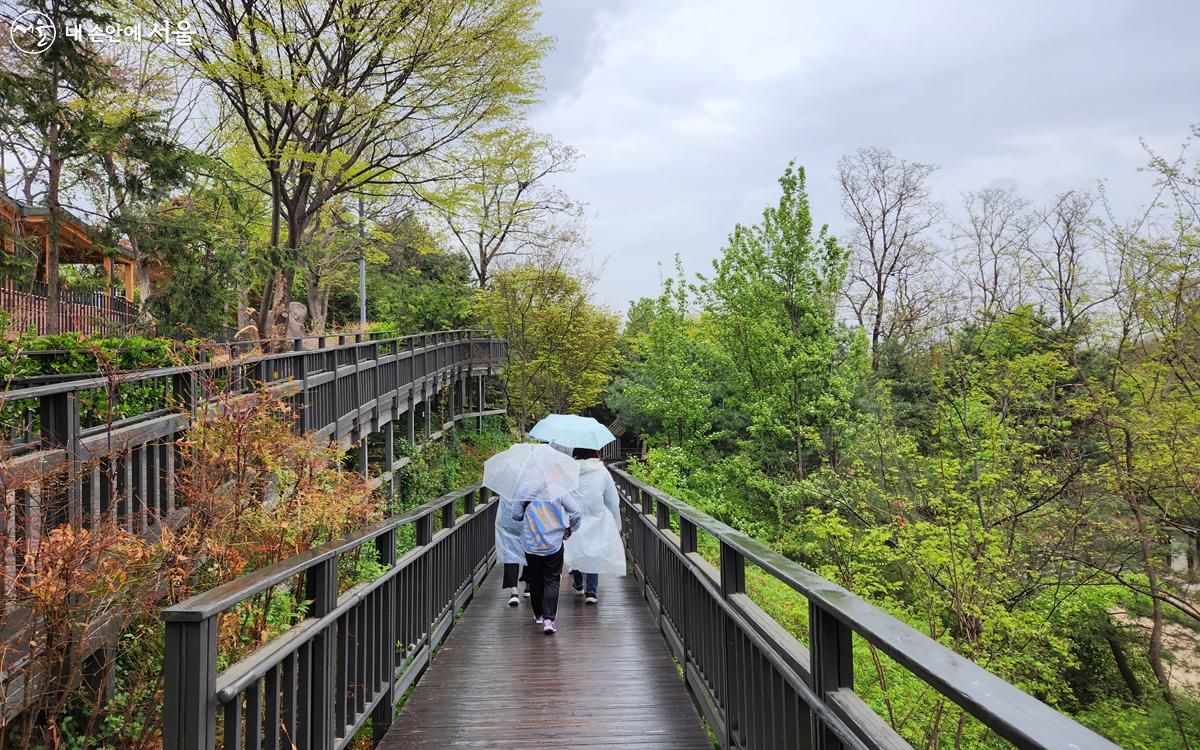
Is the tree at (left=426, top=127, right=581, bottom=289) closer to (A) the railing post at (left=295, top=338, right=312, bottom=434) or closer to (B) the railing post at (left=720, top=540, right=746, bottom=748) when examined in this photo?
(A) the railing post at (left=295, top=338, right=312, bottom=434)

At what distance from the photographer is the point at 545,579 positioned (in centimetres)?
584

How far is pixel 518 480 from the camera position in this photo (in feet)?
19.6

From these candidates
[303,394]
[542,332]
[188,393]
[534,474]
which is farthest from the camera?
[542,332]

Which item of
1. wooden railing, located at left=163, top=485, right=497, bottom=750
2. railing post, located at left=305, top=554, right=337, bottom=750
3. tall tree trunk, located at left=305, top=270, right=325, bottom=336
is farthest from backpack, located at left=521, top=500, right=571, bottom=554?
tall tree trunk, located at left=305, top=270, right=325, bottom=336

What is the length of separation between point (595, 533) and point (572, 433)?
3.27 feet

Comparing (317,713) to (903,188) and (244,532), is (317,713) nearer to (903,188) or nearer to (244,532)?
(244,532)

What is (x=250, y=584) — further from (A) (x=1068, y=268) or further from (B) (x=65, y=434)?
(A) (x=1068, y=268)

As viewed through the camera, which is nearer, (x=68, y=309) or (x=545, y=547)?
(x=545, y=547)

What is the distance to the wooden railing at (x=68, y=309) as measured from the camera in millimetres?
14062

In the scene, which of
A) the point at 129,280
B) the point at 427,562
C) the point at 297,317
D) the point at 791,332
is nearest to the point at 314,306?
the point at 297,317

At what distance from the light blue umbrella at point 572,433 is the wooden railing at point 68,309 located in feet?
34.2

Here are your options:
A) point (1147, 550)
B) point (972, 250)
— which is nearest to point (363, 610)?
point (1147, 550)

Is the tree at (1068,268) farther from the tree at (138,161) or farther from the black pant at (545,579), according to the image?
the tree at (138,161)

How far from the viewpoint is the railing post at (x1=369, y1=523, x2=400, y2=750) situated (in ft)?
12.2
